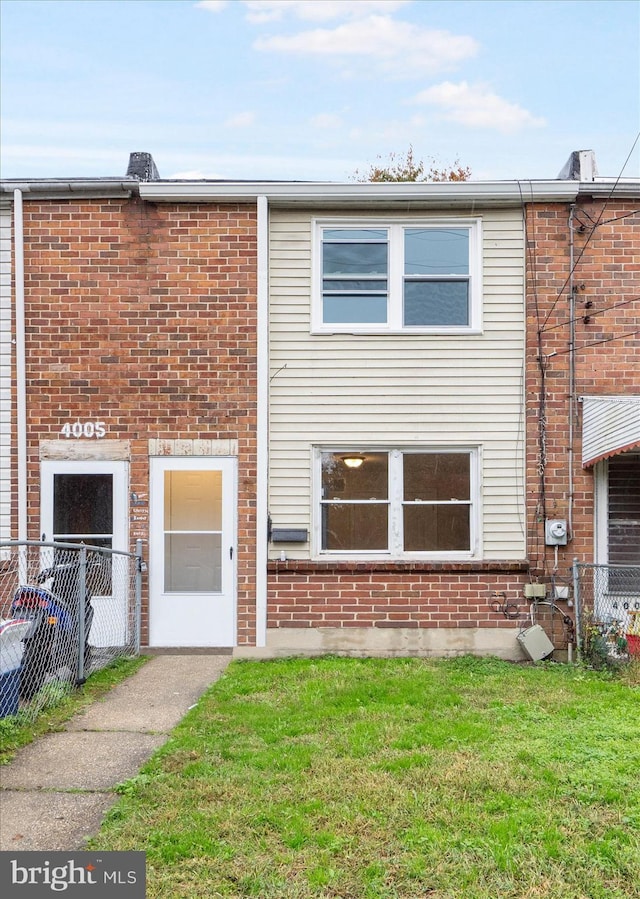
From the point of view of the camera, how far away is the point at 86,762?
15.1 feet

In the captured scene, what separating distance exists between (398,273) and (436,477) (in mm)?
2441

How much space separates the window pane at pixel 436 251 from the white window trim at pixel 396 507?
6.88ft

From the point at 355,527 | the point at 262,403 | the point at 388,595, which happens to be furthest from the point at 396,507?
the point at 262,403

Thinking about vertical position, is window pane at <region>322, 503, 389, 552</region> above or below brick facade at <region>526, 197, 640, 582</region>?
below

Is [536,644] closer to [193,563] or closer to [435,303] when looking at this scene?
[193,563]

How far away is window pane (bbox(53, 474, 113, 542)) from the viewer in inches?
322

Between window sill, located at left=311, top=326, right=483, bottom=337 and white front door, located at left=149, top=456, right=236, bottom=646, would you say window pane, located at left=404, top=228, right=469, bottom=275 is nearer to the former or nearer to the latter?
window sill, located at left=311, top=326, right=483, bottom=337

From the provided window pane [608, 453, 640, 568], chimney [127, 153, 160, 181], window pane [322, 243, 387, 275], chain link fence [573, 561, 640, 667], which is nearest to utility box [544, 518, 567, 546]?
chain link fence [573, 561, 640, 667]

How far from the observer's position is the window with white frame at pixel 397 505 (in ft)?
27.2

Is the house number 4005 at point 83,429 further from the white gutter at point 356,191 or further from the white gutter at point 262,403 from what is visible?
the white gutter at point 356,191

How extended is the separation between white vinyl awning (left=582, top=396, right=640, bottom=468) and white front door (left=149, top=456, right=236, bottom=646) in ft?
13.2

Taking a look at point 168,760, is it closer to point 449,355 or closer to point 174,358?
point 174,358

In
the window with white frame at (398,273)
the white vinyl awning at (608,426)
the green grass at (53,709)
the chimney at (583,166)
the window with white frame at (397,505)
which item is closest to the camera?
the green grass at (53,709)

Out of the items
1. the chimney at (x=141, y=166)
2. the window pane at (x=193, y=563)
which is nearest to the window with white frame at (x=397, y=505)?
the window pane at (x=193, y=563)
